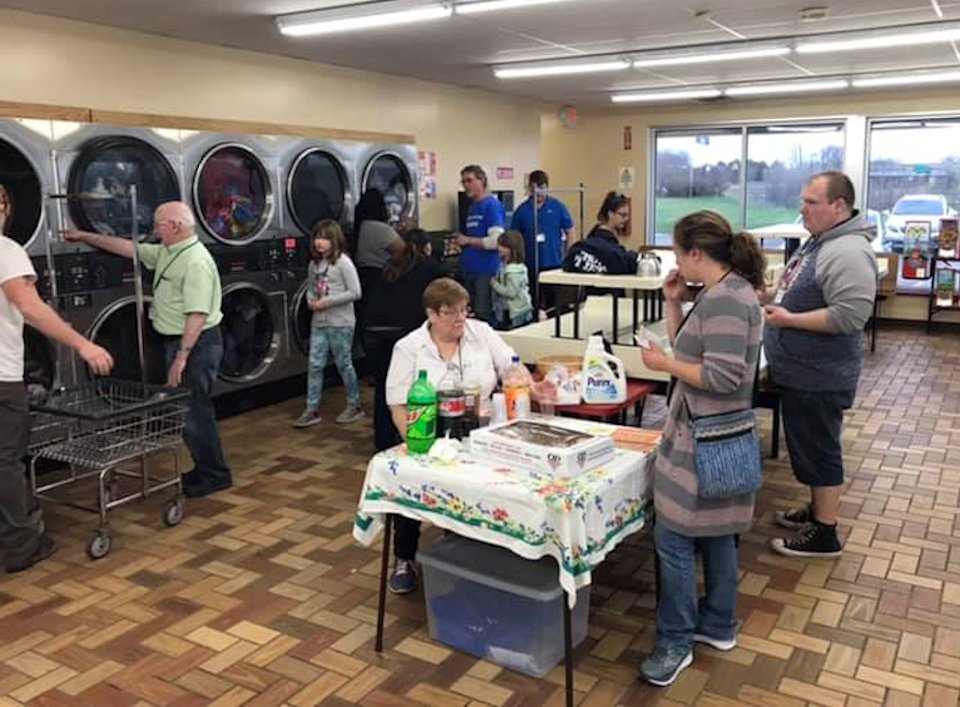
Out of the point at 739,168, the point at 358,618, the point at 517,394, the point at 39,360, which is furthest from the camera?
the point at 739,168

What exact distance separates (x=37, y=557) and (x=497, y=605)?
6.60 ft

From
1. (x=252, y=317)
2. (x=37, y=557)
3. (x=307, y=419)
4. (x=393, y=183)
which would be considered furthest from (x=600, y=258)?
(x=393, y=183)

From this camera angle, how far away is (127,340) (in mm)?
4965

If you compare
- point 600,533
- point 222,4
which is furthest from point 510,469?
point 222,4

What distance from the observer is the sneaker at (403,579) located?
325cm

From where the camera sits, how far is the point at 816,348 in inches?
130

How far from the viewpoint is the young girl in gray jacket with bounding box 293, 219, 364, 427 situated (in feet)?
18.0

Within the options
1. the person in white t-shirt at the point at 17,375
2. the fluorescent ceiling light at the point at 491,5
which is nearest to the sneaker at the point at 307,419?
the person in white t-shirt at the point at 17,375

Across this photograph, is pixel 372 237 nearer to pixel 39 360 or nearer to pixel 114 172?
pixel 114 172

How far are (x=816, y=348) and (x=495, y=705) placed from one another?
1.75 meters

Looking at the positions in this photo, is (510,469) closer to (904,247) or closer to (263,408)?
(263,408)

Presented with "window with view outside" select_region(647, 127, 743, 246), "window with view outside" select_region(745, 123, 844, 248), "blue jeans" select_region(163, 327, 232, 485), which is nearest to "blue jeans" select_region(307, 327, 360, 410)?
"blue jeans" select_region(163, 327, 232, 485)

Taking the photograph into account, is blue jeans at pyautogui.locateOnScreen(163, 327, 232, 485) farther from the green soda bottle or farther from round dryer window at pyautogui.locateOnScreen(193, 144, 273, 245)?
the green soda bottle

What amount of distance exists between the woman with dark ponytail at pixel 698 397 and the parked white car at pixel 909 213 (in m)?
7.57
